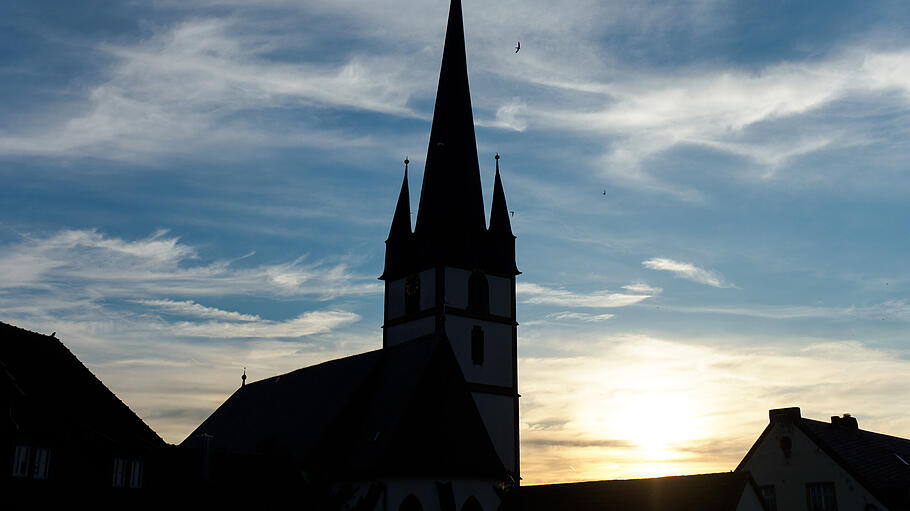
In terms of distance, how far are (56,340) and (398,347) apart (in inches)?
680

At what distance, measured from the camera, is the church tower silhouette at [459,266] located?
52.1 m

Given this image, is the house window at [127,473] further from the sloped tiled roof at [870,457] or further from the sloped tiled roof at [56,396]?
the sloped tiled roof at [870,457]

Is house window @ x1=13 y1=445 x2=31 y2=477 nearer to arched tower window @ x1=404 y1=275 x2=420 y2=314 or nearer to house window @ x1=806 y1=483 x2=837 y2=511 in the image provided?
arched tower window @ x1=404 y1=275 x2=420 y2=314

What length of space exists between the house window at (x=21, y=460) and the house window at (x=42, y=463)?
1.25 ft

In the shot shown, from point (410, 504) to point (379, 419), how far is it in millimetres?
5497

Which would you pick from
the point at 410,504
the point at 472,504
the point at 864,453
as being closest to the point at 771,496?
the point at 864,453

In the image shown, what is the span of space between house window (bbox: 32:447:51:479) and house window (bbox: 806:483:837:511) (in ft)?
90.0

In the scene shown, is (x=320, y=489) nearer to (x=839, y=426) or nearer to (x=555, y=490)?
(x=555, y=490)

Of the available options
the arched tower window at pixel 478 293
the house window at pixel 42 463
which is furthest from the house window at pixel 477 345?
the house window at pixel 42 463

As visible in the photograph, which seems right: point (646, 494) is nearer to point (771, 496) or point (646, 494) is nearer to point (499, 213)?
point (771, 496)

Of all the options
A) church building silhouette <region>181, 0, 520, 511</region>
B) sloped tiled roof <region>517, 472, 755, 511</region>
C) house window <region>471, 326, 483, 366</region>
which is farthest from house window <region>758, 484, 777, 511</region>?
house window <region>471, 326, 483, 366</region>

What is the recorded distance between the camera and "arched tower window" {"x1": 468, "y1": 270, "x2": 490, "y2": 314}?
2111 inches

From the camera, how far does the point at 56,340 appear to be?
3716cm

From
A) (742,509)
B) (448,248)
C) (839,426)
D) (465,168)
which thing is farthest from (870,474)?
(465,168)
